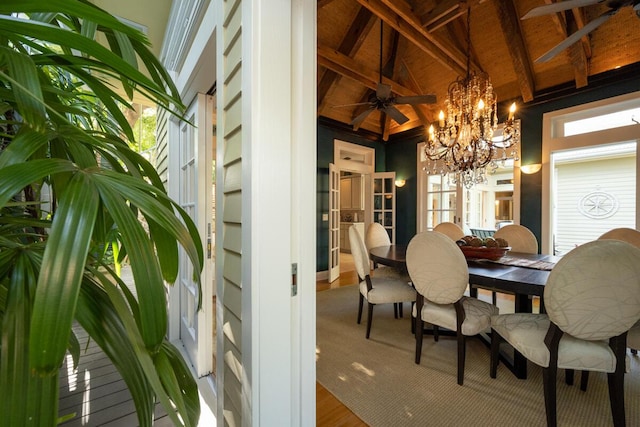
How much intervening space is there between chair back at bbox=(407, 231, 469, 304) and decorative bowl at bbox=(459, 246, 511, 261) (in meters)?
0.67

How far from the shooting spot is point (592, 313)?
137cm

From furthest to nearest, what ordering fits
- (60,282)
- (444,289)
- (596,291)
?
(444,289)
(596,291)
(60,282)

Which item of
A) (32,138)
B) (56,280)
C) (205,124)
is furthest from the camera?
(205,124)

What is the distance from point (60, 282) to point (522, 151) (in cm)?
543

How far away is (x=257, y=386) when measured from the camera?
86cm

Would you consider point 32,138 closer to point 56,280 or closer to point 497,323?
point 56,280

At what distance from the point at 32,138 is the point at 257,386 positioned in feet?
2.73

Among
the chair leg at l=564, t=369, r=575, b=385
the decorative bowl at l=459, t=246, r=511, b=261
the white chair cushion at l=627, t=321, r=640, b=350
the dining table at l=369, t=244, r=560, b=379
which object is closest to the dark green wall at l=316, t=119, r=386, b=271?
the dining table at l=369, t=244, r=560, b=379

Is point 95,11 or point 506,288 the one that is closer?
point 95,11

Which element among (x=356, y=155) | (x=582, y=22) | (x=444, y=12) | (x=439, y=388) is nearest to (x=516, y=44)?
(x=582, y=22)

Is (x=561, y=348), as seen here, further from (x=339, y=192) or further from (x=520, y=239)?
(x=339, y=192)

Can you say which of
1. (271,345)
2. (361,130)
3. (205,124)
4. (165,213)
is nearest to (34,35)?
(165,213)

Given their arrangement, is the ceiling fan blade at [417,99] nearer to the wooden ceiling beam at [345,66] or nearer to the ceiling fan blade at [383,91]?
the ceiling fan blade at [383,91]

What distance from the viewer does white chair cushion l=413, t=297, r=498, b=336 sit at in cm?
190
